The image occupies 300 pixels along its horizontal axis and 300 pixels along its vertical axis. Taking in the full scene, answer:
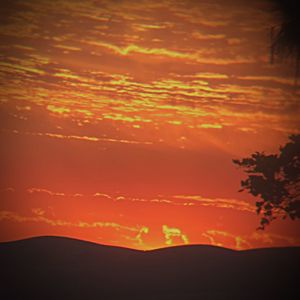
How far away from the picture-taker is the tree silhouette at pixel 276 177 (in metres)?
7.47

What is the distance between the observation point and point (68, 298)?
9.84 m

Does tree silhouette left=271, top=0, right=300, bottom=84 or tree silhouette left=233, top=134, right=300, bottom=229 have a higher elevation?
tree silhouette left=271, top=0, right=300, bottom=84

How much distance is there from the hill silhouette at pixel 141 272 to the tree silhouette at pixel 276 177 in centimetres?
289

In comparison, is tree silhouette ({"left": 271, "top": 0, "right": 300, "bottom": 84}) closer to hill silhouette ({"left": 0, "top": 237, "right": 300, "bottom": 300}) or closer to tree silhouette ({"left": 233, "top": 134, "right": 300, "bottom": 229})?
tree silhouette ({"left": 233, "top": 134, "right": 300, "bottom": 229})

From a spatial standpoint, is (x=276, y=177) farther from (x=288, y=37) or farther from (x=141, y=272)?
(x=141, y=272)

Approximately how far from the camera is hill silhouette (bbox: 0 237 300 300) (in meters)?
10.3

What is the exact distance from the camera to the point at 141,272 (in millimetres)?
12484

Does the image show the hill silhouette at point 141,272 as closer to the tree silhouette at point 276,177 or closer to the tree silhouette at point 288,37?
the tree silhouette at point 276,177

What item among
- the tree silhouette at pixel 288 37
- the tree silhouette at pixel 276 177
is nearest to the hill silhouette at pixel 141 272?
the tree silhouette at pixel 276 177

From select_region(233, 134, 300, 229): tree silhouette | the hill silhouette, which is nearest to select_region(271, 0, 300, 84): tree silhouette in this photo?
select_region(233, 134, 300, 229): tree silhouette

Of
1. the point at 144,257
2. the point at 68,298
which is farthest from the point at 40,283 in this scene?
the point at 144,257

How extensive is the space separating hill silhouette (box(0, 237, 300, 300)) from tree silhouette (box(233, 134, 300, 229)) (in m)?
2.89

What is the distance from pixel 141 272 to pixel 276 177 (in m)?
6.39

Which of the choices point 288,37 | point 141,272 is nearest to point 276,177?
point 288,37
